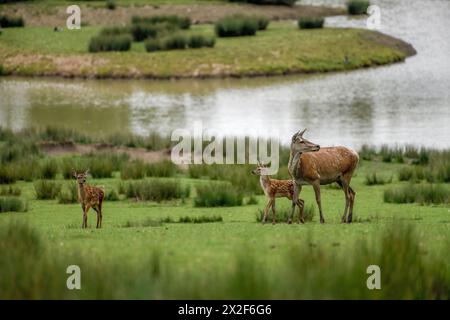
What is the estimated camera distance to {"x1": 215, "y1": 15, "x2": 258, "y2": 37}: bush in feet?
163

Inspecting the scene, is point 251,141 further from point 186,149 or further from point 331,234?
point 331,234

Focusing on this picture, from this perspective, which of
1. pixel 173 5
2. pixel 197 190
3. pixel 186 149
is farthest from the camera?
pixel 173 5

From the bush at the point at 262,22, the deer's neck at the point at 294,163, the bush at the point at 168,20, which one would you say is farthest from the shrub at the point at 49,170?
the bush at the point at 262,22

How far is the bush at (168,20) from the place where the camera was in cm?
5175

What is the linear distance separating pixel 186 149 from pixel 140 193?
7389 millimetres

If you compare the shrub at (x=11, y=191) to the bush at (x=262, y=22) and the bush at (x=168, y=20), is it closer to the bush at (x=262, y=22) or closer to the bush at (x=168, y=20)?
the bush at (x=168, y=20)

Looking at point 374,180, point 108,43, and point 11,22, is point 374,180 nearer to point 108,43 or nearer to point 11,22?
point 108,43

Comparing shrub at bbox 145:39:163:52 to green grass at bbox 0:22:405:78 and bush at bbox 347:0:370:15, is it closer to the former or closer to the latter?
green grass at bbox 0:22:405:78

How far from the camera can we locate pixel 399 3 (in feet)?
213

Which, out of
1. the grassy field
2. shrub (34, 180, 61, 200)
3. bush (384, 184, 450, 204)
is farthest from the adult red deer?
shrub (34, 180, 61, 200)

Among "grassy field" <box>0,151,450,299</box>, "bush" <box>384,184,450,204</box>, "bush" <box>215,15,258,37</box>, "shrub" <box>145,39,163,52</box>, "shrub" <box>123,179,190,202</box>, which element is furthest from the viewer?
"bush" <box>215,15,258,37</box>

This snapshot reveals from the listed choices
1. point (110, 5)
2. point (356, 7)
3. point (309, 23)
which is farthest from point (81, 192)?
point (356, 7)

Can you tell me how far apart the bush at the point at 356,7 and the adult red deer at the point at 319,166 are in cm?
4652
